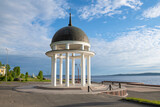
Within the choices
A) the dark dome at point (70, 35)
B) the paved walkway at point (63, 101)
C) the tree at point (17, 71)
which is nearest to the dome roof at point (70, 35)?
the dark dome at point (70, 35)

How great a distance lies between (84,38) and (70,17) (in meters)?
6.90

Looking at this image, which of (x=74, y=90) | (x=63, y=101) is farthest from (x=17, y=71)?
(x=63, y=101)

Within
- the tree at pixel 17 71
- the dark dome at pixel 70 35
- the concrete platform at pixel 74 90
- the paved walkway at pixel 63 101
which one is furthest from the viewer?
the tree at pixel 17 71

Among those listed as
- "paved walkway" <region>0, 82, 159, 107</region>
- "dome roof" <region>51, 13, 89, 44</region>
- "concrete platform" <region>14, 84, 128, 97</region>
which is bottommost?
"concrete platform" <region>14, 84, 128, 97</region>

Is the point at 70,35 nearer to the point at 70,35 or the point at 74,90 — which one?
the point at 70,35

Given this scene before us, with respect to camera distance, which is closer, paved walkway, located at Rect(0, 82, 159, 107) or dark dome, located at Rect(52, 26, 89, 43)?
paved walkway, located at Rect(0, 82, 159, 107)

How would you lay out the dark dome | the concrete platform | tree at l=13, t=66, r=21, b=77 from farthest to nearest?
tree at l=13, t=66, r=21, b=77 → the dark dome → the concrete platform

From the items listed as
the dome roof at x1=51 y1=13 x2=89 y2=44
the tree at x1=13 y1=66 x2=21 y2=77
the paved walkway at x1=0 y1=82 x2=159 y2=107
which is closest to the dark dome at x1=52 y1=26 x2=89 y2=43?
the dome roof at x1=51 y1=13 x2=89 y2=44

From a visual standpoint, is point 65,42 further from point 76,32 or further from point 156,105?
point 156,105

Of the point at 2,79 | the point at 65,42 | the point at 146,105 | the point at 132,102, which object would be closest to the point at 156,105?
the point at 146,105

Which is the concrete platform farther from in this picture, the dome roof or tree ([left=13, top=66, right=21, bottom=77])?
tree ([left=13, top=66, right=21, bottom=77])

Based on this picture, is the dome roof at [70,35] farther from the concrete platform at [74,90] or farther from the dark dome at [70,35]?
the concrete platform at [74,90]

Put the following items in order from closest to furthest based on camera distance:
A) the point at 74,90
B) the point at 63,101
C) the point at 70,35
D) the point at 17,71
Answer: the point at 63,101 → the point at 74,90 → the point at 70,35 → the point at 17,71

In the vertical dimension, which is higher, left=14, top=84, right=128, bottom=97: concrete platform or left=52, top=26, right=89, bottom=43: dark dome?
left=52, top=26, right=89, bottom=43: dark dome
